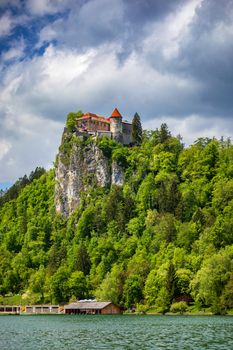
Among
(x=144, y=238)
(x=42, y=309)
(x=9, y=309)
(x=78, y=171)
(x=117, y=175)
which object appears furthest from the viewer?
(x=78, y=171)

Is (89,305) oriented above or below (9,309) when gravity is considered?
below

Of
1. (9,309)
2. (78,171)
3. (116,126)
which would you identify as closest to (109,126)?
(116,126)

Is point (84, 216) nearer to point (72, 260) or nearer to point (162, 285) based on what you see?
point (72, 260)

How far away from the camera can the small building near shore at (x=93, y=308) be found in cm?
12194

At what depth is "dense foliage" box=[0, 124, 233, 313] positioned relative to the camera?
116 m

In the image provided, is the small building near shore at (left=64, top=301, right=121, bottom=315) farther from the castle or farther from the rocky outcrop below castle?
the castle

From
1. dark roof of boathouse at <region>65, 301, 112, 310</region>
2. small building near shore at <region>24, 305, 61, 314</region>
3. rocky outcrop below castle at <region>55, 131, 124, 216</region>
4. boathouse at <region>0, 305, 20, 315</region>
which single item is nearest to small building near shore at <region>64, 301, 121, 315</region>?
dark roof of boathouse at <region>65, 301, 112, 310</region>

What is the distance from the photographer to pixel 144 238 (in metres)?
147

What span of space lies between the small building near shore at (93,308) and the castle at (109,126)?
6545 cm

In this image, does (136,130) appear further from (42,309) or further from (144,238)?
(42,309)

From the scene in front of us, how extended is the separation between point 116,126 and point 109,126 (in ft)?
12.1

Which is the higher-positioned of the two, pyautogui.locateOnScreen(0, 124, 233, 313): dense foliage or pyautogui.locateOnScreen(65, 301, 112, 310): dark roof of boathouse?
pyautogui.locateOnScreen(0, 124, 233, 313): dense foliage

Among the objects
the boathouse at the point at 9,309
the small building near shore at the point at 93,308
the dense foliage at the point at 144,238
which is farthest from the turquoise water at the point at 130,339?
the boathouse at the point at 9,309

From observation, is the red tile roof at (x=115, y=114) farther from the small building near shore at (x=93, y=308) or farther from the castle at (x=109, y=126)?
the small building near shore at (x=93, y=308)
